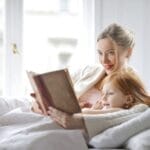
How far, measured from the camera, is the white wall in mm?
2930

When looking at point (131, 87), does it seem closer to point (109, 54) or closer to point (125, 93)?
point (125, 93)

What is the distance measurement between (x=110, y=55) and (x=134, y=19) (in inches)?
39.6

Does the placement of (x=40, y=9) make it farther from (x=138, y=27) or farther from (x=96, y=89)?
(x=96, y=89)

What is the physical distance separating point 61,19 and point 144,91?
127 centimetres

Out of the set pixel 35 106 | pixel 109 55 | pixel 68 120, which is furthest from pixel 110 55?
pixel 68 120

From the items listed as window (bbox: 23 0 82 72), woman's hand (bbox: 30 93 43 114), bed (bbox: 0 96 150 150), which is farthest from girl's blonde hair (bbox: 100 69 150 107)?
window (bbox: 23 0 82 72)

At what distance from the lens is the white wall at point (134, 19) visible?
293cm

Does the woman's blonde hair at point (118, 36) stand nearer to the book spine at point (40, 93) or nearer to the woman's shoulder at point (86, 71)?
the woman's shoulder at point (86, 71)

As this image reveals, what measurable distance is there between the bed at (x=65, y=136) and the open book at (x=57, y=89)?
8 centimetres

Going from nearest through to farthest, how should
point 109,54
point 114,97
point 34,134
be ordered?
point 34,134
point 114,97
point 109,54

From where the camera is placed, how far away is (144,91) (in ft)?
5.98

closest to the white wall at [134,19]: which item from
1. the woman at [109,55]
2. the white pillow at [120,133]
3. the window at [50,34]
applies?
the window at [50,34]

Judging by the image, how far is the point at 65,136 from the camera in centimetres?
152

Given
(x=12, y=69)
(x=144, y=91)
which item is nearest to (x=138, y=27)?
(x=12, y=69)
